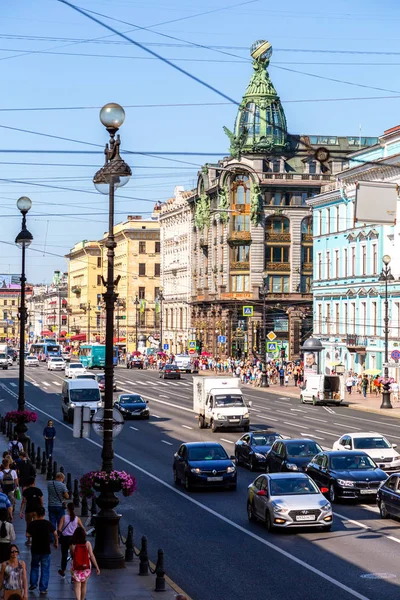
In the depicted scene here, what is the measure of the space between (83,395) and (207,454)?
83.5ft

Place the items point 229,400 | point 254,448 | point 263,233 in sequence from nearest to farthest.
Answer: point 254,448 < point 229,400 < point 263,233

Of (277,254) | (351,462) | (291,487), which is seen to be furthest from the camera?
(277,254)

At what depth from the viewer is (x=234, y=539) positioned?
24922 millimetres

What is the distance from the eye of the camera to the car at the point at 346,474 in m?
29.7

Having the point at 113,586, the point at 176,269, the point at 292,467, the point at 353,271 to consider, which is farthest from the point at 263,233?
the point at 113,586

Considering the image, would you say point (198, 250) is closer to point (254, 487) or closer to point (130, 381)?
point (130, 381)

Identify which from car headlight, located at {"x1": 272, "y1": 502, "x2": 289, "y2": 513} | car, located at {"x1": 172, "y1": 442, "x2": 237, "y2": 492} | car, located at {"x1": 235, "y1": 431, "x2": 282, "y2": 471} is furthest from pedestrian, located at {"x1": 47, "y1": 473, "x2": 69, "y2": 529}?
car, located at {"x1": 235, "y1": 431, "x2": 282, "y2": 471}

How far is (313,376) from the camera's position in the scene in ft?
244

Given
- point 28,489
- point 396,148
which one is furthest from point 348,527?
point 396,148

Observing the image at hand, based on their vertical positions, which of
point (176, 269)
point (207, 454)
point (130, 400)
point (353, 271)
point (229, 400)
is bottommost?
point (207, 454)

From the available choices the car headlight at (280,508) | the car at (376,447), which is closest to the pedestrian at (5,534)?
the car headlight at (280,508)

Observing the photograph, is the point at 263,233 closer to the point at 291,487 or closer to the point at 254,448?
the point at 254,448

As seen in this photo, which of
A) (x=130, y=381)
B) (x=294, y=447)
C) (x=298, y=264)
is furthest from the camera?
(x=298, y=264)

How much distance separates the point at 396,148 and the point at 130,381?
33896 millimetres
